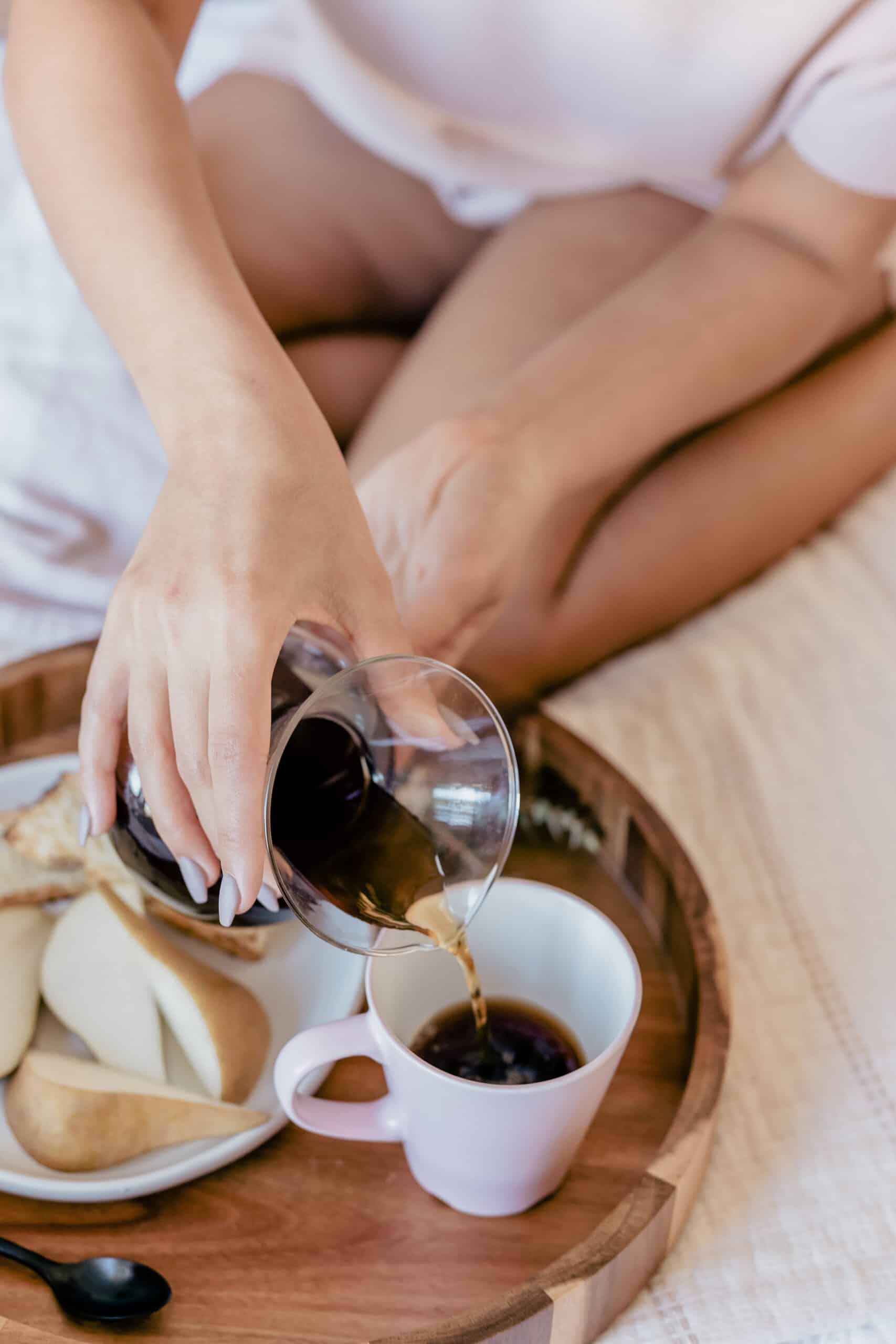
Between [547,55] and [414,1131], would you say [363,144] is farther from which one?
[414,1131]

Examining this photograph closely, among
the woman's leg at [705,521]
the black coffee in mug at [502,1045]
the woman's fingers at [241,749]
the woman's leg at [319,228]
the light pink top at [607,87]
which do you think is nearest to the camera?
the woman's fingers at [241,749]

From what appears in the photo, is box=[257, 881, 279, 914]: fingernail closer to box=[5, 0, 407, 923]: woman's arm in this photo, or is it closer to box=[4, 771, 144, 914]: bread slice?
box=[5, 0, 407, 923]: woman's arm

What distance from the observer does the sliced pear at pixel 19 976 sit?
1.94 feet

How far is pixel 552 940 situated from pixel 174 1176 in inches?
8.4

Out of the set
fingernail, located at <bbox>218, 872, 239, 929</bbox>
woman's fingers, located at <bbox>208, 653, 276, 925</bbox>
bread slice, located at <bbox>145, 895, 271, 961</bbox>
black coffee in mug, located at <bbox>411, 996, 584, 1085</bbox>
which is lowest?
bread slice, located at <bbox>145, 895, 271, 961</bbox>

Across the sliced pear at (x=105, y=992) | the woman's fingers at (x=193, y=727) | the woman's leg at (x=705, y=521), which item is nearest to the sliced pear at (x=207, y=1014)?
the sliced pear at (x=105, y=992)

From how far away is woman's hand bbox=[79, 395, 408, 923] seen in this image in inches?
19.0

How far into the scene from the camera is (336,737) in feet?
1.90

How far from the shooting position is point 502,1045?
0.60 metres

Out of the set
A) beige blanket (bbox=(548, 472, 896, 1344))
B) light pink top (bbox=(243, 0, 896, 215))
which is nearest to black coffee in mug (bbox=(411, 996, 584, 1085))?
beige blanket (bbox=(548, 472, 896, 1344))

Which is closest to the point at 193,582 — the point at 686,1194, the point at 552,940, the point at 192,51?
the point at 552,940

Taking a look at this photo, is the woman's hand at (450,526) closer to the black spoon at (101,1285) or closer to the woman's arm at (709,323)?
the woman's arm at (709,323)

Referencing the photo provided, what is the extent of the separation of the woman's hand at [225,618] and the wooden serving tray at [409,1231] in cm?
16

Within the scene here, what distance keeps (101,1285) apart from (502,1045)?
0.21 m
